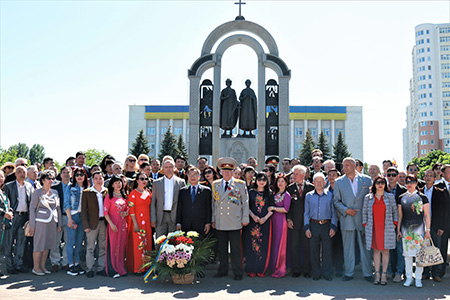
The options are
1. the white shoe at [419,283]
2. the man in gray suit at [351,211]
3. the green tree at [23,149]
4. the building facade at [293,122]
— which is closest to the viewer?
the white shoe at [419,283]

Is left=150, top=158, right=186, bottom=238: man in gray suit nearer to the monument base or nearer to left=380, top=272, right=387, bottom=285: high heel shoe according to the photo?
left=380, top=272, right=387, bottom=285: high heel shoe

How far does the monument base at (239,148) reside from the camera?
46.8ft

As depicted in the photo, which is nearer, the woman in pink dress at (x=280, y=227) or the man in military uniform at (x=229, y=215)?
the man in military uniform at (x=229, y=215)

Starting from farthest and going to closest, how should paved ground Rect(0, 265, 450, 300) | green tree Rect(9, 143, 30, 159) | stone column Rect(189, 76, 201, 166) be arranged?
green tree Rect(9, 143, 30, 159), stone column Rect(189, 76, 201, 166), paved ground Rect(0, 265, 450, 300)

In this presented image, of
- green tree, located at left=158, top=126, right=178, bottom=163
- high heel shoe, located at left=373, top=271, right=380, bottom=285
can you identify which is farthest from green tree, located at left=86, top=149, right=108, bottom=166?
high heel shoe, located at left=373, top=271, right=380, bottom=285

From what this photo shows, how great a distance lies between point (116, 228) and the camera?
22.1 feet

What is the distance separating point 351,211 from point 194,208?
8.60 feet

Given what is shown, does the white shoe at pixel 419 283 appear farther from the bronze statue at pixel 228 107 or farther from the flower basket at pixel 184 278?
the bronze statue at pixel 228 107

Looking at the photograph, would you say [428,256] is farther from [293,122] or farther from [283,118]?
[293,122]

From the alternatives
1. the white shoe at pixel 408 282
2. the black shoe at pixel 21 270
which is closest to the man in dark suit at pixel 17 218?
the black shoe at pixel 21 270

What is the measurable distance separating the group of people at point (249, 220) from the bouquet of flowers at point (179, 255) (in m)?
0.37

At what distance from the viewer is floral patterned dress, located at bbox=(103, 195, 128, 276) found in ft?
21.9

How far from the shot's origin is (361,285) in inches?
243

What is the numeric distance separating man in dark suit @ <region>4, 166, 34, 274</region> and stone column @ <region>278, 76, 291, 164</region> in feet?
30.9
